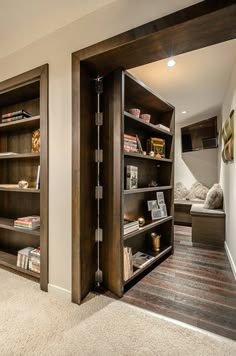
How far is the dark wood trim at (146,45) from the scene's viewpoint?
1.32m

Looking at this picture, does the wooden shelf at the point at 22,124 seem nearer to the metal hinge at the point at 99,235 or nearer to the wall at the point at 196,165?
the metal hinge at the point at 99,235

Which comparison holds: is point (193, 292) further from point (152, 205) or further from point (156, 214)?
point (152, 205)

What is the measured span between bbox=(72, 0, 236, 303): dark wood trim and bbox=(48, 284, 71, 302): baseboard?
0.09 meters

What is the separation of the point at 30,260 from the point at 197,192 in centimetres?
461

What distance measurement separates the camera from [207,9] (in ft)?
4.21

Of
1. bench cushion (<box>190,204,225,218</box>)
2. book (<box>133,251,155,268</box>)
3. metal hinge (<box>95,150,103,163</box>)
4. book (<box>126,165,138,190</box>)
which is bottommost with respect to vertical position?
book (<box>133,251,155,268</box>)

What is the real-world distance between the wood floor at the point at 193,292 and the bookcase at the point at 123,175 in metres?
0.16

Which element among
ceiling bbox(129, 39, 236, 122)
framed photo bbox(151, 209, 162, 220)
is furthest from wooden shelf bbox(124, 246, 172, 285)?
ceiling bbox(129, 39, 236, 122)

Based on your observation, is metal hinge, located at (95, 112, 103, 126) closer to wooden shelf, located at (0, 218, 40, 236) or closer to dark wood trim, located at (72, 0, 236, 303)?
dark wood trim, located at (72, 0, 236, 303)

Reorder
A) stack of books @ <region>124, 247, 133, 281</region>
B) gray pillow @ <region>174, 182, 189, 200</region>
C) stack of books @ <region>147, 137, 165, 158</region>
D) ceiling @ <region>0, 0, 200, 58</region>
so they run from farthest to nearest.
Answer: gray pillow @ <region>174, 182, 189, 200</region> < stack of books @ <region>147, 137, 165, 158</region> < stack of books @ <region>124, 247, 133, 281</region> < ceiling @ <region>0, 0, 200, 58</region>

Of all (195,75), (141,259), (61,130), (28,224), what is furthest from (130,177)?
(195,75)

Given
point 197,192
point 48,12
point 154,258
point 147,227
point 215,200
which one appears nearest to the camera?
point 48,12

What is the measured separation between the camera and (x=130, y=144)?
90.8 inches

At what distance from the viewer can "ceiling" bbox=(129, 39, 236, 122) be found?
254 centimetres
